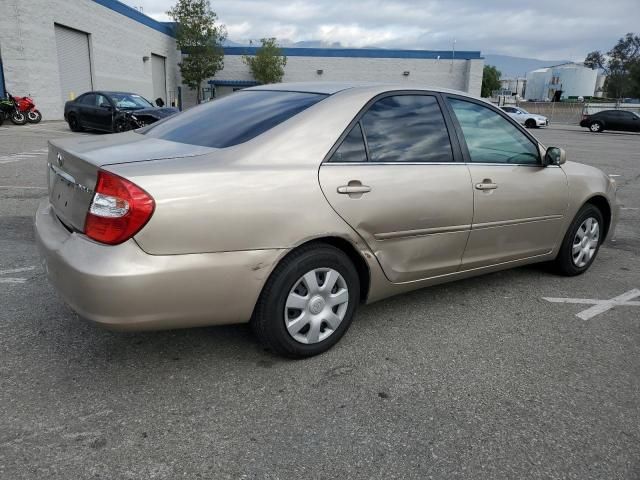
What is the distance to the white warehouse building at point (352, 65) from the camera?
144 ft

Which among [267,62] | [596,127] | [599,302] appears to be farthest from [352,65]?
[599,302]

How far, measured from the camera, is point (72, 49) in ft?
83.1

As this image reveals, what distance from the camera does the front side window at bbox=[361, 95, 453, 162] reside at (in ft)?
10.2

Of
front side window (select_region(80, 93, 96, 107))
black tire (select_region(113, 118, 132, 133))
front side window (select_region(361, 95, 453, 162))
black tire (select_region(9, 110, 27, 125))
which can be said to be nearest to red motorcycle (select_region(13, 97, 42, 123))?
black tire (select_region(9, 110, 27, 125))

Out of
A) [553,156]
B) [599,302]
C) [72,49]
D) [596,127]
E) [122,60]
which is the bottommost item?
[599,302]

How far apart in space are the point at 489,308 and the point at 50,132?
17.0 m

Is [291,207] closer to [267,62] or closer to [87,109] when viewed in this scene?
[87,109]

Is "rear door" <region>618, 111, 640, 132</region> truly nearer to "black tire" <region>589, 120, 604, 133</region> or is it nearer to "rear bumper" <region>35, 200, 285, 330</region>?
"black tire" <region>589, 120, 604, 133</region>

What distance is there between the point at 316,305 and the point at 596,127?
3386cm

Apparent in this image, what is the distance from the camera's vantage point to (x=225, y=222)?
8.04ft

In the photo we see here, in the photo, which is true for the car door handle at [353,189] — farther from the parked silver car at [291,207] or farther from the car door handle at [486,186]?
the car door handle at [486,186]

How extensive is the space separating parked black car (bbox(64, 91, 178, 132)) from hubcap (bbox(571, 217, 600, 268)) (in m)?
13.1

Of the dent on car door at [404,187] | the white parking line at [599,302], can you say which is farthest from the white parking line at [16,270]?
the white parking line at [599,302]

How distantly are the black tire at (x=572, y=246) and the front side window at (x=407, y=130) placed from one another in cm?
163
